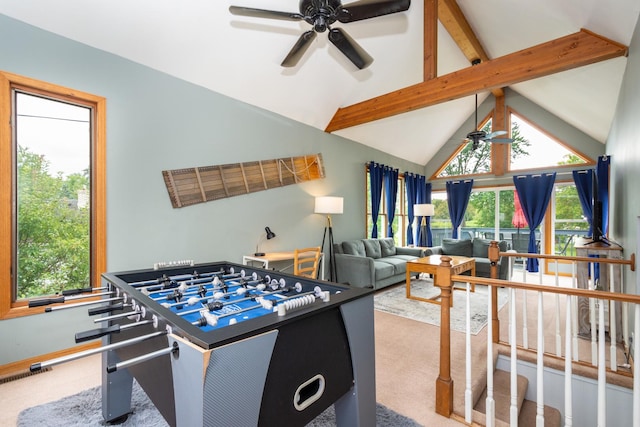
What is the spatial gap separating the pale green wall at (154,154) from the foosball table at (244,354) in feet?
4.20

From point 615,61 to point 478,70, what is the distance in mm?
1383

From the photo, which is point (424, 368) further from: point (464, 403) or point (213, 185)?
point (213, 185)

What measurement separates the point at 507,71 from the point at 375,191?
127 inches

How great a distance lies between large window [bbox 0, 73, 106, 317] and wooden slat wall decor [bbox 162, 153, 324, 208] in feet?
2.30

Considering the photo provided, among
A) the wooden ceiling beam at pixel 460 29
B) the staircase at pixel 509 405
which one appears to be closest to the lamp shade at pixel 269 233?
the staircase at pixel 509 405

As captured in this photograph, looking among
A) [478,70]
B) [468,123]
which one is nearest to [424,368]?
[478,70]

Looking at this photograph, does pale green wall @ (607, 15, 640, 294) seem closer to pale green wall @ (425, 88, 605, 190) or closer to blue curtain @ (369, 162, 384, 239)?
pale green wall @ (425, 88, 605, 190)

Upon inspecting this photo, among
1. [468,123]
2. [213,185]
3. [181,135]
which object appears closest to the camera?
[181,135]

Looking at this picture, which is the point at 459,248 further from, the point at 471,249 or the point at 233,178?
the point at 233,178

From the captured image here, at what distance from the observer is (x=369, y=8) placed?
203 centimetres

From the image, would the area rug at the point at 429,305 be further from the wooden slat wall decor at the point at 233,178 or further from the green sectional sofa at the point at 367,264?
the wooden slat wall decor at the point at 233,178

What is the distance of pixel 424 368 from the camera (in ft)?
7.89

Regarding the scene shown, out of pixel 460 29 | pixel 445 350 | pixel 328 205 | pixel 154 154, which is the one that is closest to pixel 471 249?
pixel 328 205

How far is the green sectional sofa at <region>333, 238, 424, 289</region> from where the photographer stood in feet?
14.5
